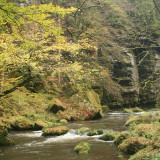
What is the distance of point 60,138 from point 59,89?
10604 millimetres

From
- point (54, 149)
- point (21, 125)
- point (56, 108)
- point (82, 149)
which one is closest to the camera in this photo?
point (82, 149)

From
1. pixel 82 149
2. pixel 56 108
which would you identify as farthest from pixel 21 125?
pixel 82 149

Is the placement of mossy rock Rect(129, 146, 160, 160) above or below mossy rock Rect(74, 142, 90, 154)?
above

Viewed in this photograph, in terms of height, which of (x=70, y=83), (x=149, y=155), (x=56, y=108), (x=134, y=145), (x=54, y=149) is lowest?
(x=54, y=149)

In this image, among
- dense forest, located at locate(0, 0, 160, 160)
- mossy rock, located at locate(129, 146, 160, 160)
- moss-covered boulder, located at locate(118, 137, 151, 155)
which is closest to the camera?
mossy rock, located at locate(129, 146, 160, 160)

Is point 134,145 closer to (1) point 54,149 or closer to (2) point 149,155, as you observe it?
(2) point 149,155

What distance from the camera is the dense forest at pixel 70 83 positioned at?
5.89m

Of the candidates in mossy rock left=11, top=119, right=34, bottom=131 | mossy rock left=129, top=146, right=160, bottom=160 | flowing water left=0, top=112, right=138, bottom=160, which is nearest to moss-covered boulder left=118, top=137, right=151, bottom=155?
flowing water left=0, top=112, right=138, bottom=160

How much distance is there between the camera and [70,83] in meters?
16.5

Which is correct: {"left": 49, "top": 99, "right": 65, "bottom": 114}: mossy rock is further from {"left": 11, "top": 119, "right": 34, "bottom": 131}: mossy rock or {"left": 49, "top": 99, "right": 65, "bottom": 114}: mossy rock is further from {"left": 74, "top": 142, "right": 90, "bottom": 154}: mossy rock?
{"left": 74, "top": 142, "right": 90, "bottom": 154}: mossy rock

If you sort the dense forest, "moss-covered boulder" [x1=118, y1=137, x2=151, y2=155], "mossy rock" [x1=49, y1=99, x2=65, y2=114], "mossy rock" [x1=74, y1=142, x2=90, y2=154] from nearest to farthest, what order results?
the dense forest < "moss-covered boulder" [x1=118, y1=137, x2=151, y2=155] < "mossy rock" [x1=74, y1=142, x2=90, y2=154] < "mossy rock" [x1=49, y1=99, x2=65, y2=114]

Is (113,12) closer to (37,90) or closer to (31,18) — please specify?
(37,90)

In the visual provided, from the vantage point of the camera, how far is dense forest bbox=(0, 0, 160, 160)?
5.89 metres

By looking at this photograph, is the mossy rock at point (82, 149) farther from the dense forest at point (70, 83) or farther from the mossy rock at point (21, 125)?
the mossy rock at point (21, 125)
